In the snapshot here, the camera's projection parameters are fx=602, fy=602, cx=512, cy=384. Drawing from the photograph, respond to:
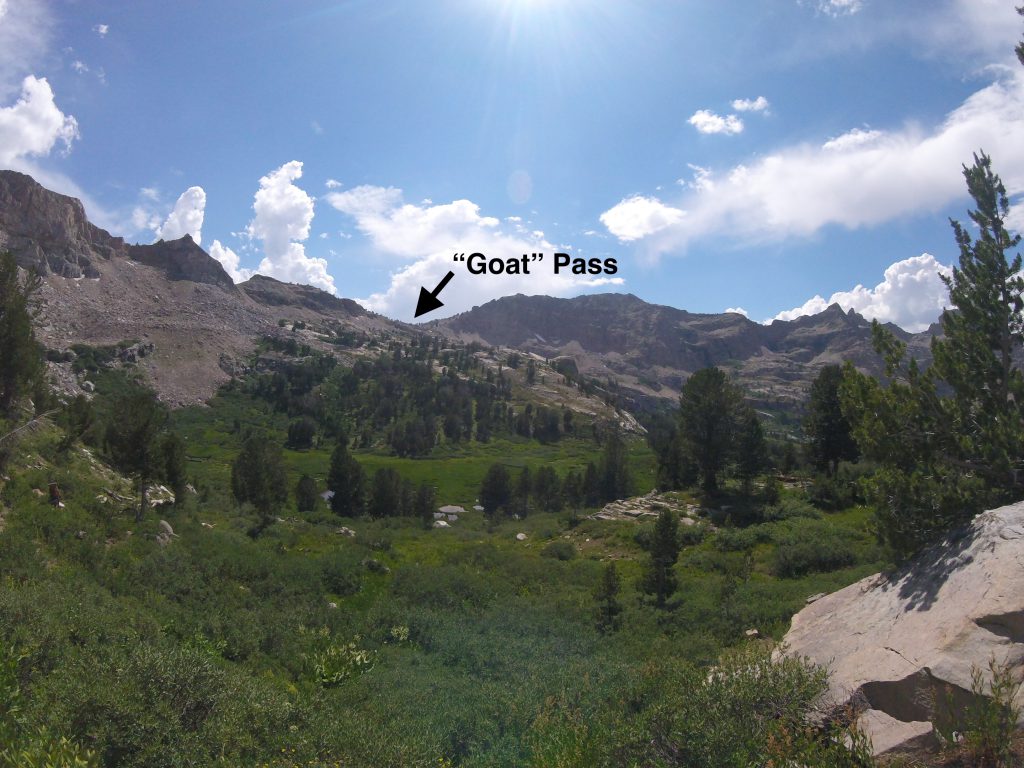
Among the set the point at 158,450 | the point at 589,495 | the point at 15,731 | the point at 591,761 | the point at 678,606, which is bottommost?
the point at 589,495

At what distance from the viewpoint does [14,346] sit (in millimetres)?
27438

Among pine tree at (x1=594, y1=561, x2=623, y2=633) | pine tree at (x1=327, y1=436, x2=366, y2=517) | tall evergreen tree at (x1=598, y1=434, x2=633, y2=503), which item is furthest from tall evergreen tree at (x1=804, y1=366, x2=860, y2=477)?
pine tree at (x1=327, y1=436, x2=366, y2=517)

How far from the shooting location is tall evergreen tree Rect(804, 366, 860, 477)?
150 ft

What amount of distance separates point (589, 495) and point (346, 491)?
3458 cm

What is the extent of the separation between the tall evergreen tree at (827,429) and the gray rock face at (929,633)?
123 ft

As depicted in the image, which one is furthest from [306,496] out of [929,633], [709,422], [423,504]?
[929,633]

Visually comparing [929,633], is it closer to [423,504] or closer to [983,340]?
[983,340]

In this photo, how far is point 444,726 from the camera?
1108 centimetres

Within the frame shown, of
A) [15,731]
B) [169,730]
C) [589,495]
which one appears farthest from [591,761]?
[589,495]

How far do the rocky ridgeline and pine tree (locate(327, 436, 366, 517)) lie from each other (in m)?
35.7

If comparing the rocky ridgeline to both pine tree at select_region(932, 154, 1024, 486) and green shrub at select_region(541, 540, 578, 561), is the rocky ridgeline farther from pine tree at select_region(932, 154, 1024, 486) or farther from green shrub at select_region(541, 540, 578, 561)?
pine tree at select_region(932, 154, 1024, 486)

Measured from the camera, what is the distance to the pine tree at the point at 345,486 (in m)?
71.0

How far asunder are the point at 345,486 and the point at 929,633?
68.2 meters

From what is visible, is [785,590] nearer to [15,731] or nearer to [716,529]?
[716,529]
